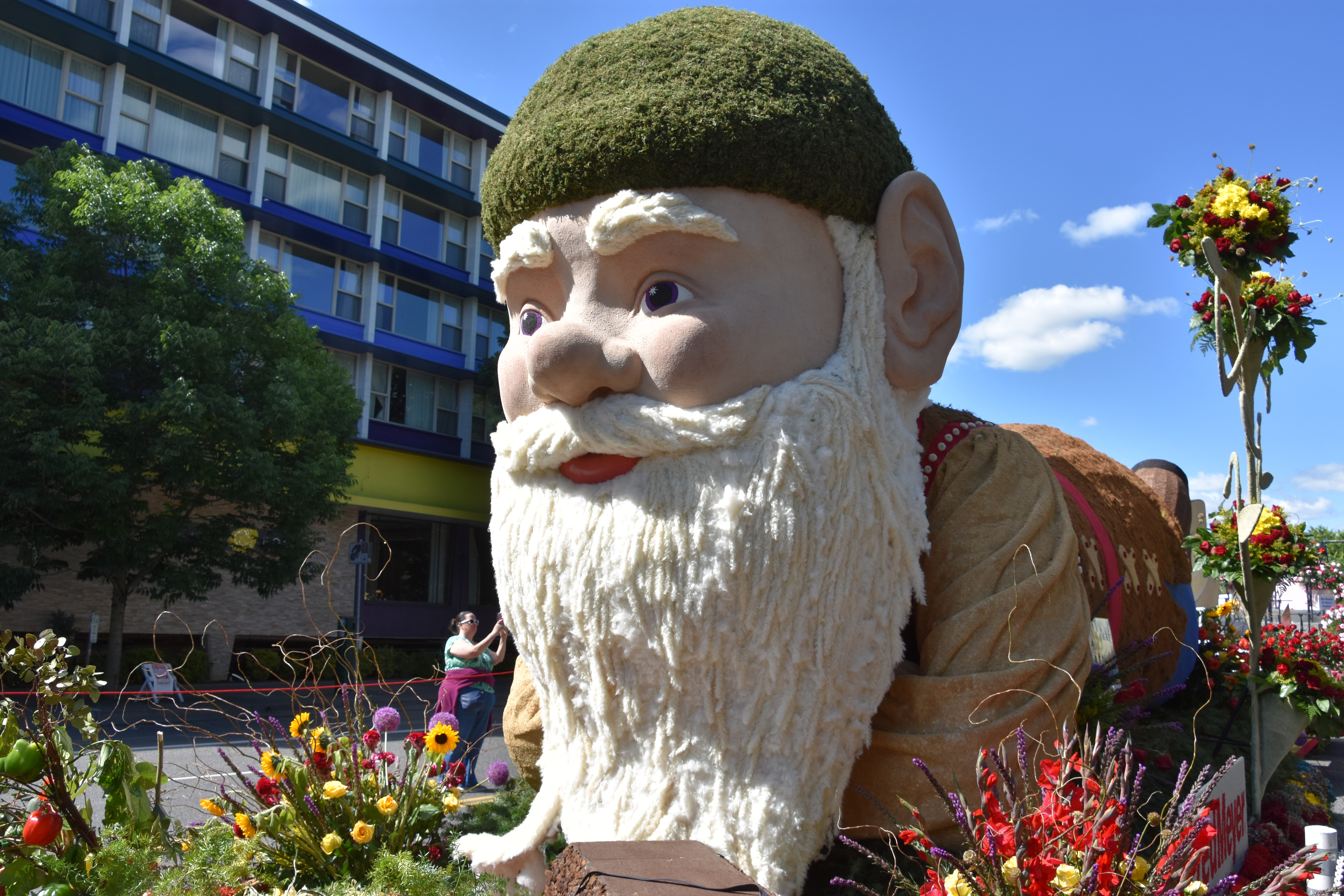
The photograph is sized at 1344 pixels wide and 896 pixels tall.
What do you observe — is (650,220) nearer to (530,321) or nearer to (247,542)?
(530,321)

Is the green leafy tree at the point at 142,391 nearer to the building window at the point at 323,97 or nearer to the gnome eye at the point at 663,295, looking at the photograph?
the building window at the point at 323,97

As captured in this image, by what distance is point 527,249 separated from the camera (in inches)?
100

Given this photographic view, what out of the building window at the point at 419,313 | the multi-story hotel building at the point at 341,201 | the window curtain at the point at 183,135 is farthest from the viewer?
the building window at the point at 419,313

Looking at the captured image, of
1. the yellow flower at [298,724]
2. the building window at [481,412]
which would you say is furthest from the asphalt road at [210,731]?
the building window at [481,412]

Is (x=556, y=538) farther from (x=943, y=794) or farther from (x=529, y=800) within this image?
(x=529, y=800)

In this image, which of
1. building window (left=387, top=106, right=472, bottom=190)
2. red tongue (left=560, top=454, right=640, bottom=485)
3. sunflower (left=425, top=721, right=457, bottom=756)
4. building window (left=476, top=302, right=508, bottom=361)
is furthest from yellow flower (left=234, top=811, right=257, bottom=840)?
building window (left=387, top=106, right=472, bottom=190)

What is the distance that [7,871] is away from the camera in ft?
7.24

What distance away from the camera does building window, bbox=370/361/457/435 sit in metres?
18.7

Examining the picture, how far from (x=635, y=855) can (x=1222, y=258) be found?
11.3ft

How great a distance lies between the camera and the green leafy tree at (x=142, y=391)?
1083cm

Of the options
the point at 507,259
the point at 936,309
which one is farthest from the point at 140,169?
the point at 936,309

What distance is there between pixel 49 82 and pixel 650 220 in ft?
53.6

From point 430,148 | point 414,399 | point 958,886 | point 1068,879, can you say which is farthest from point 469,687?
point 430,148

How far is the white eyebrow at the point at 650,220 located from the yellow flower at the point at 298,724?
1.83 m
